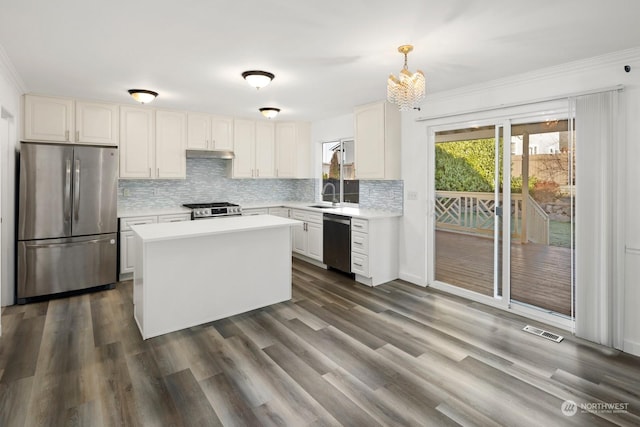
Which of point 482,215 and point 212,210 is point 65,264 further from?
point 482,215

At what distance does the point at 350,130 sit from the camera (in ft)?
18.0

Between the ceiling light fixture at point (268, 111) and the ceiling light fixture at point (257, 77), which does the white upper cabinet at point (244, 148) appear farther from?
the ceiling light fixture at point (257, 77)

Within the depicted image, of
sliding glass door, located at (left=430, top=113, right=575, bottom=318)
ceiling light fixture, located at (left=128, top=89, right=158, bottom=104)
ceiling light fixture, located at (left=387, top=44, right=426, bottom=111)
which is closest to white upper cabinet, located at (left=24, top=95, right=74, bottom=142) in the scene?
ceiling light fixture, located at (left=128, top=89, right=158, bottom=104)

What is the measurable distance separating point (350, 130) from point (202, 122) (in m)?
2.34

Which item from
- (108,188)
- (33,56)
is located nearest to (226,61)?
(33,56)

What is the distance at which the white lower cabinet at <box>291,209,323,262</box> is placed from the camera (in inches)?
207

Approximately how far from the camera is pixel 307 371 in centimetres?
248

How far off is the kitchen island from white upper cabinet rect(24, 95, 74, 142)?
2.03 metres

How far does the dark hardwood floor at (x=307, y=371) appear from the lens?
Answer: 79.4 inches

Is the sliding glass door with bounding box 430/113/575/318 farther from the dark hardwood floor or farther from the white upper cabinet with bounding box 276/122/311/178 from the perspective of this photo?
the white upper cabinet with bounding box 276/122/311/178

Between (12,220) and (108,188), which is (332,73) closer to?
(108,188)

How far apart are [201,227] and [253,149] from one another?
2892 millimetres

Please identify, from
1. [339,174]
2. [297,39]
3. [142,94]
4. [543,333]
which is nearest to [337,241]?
[339,174]

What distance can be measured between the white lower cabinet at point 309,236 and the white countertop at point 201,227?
1439 mm
